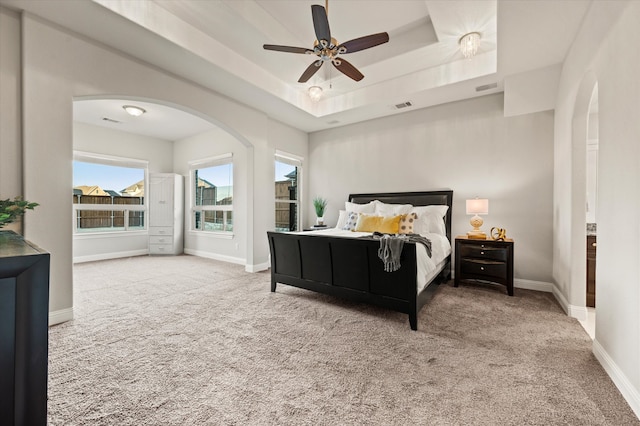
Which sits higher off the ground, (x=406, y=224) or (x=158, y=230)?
(x=406, y=224)

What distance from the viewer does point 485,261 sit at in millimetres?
3711

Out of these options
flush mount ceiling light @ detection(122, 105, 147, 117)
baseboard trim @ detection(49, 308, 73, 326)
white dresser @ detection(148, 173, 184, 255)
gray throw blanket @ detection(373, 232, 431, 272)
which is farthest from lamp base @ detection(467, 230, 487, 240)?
white dresser @ detection(148, 173, 184, 255)

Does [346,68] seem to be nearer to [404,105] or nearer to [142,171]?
[404,105]

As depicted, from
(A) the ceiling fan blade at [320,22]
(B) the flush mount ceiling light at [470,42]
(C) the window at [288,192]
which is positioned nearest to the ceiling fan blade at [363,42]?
(A) the ceiling fan blade at [320,22]

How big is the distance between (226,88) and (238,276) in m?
2.93

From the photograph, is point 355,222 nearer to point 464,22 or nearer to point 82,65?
point 464,22

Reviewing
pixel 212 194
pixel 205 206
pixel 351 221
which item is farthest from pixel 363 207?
pixel 205 206

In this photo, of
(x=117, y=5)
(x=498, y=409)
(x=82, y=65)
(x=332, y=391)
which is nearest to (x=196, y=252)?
(x=82, y=65)

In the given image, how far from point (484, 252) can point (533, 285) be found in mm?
930

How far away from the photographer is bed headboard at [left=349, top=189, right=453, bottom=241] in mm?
4387

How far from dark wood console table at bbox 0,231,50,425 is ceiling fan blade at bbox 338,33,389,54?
2.68 m

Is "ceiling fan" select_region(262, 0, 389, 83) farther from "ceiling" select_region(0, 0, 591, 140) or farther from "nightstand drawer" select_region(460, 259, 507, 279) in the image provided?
"nightstand drawer" select_region(460, 259, 507, 279)

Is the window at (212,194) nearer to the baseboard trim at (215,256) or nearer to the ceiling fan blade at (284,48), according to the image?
the baseboard trim at (215,256)

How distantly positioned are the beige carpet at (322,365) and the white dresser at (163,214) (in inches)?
139
